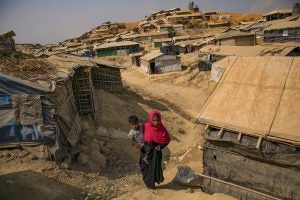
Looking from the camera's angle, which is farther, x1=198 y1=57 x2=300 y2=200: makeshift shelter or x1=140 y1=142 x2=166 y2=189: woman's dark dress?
x1=140 y1=142 x2=166 y2=189: woman's dark dress

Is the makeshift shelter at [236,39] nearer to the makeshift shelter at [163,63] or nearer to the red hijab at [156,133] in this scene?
the makeshift shelter at [163,63]

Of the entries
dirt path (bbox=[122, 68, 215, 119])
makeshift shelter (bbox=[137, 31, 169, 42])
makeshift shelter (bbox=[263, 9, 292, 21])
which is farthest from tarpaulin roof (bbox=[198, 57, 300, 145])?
makeshift shelter (bbox=[137, 31, 169, 42])

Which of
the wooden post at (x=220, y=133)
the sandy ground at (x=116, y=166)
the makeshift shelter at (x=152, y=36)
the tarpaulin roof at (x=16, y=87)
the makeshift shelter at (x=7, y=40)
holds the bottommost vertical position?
the sandy ground at (x=116, y=166)

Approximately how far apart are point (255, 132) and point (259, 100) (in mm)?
943

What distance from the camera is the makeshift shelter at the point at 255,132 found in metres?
5.97

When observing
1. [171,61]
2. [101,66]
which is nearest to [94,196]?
[101,66]

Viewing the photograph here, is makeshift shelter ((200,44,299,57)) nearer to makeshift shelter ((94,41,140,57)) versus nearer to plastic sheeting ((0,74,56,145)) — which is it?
makeshift shelter ((94,41,140,57))

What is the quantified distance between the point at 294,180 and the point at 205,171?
2.12 meters

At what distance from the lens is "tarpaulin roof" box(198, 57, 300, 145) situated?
619 centimetres

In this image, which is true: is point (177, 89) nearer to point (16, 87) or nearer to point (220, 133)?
point (16, 87)

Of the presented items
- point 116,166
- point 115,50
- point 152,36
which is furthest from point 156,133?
point 152,36

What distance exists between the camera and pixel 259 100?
22.4ft

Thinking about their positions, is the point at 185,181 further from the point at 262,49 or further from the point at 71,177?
the point at 262,49

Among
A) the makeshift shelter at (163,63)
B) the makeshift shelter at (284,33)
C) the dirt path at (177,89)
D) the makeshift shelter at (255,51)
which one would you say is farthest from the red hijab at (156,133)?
the makeshift shelter at (284,33)
